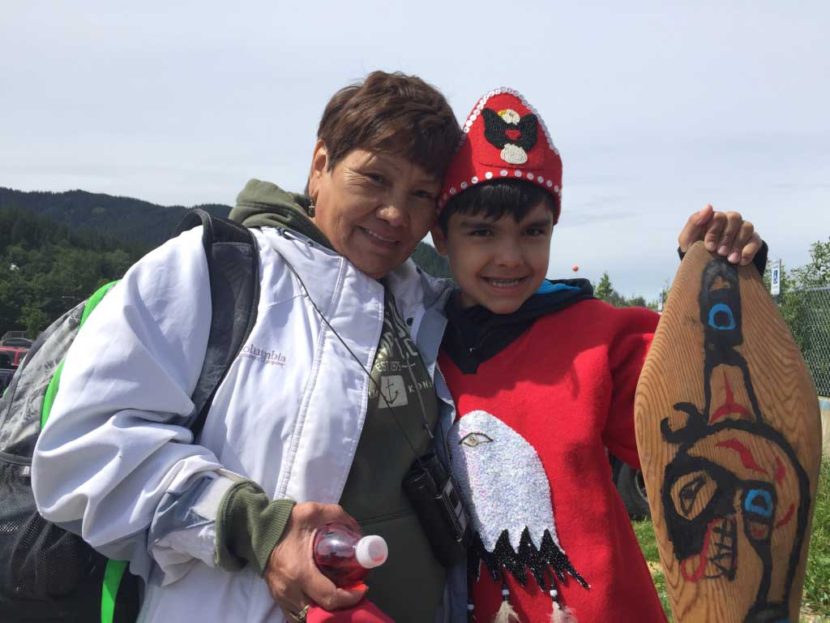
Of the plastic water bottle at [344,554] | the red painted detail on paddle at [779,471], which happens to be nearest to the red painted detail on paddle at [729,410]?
the red painted detail on paddle at [779,471]

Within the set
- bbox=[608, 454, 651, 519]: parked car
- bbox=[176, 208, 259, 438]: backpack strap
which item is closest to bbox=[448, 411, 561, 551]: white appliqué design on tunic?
bbox=[176, 208, 259, 438]: backpack strap

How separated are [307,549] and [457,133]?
1.15 metres

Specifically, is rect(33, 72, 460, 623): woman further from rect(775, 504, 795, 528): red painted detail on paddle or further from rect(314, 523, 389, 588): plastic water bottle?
rect(775, 504, 795, 528): red painted detail on paddle

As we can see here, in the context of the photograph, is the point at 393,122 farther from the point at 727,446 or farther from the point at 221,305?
the point at 727,446

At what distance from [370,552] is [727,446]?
90cm

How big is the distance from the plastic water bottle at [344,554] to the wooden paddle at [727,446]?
718mm

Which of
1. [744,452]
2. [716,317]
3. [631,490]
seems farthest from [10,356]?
[744,452]

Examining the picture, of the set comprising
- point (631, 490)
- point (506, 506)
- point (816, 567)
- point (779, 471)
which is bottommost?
point (631, 490)

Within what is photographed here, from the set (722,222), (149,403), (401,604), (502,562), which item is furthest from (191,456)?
(722,222)

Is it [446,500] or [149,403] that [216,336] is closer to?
[149,403]

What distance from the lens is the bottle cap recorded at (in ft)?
4.53

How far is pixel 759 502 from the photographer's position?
5.68 feet

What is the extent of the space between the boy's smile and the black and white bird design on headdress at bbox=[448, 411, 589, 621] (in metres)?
0.33

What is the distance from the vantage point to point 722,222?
6.23ft
